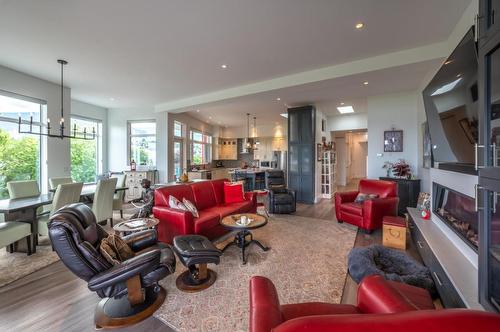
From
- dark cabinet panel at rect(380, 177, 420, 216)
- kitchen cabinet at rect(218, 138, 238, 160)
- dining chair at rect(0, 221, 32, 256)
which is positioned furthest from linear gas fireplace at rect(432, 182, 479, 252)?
kitchen cabinet at rect(218, 138, 238, 160)

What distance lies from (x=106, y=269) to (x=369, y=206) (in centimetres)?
388

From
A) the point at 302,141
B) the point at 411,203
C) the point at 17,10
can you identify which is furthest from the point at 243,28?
the point at 411,203

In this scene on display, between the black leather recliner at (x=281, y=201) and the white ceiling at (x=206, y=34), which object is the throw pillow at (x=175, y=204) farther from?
the black leather recliner at (x=281, y=201)

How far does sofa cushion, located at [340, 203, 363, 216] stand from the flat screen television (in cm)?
171

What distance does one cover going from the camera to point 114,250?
2070mm

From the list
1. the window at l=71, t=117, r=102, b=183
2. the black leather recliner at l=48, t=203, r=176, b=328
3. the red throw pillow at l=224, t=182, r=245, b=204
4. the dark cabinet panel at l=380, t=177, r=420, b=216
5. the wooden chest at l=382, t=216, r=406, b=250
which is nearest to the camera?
the black leather recliner at l=48, t=203, r=176, b=328

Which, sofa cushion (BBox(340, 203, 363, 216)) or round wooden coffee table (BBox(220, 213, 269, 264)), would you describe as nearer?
round wooden coffee table (BBox(220, 213, 269, 264))

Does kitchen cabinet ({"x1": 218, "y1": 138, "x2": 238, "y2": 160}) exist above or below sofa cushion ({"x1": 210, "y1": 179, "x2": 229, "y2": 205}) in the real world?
above

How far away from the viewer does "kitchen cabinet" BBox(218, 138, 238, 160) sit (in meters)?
11.2

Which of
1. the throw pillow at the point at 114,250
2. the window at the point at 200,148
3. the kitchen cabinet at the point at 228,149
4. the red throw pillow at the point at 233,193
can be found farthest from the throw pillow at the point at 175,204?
the kitchen cabinet at the point at 228,149

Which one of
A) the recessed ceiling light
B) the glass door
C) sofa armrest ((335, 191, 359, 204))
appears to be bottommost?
sofa armrest ((335, 191, 359, 204))

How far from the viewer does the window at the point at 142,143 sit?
7473 mm

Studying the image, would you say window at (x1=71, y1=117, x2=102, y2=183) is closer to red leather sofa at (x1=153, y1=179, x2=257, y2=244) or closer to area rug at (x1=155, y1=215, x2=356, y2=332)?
red leather sofa at (x1=153, y1=179, x2=257, y2=244)

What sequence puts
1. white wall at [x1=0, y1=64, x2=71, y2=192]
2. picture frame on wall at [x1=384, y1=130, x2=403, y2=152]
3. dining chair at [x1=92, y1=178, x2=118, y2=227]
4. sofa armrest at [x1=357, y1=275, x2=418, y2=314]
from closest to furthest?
sofa armrest at [x1=357, y1=275, x2=418, y2=314], dining chair at [x1=92, y1=178, x2=118, y2=227], white wall at [x1=0, y1=64, x2=71, y2=192], picture frame on wall at [x1=384, y1=130, x2=403, y2=152]
